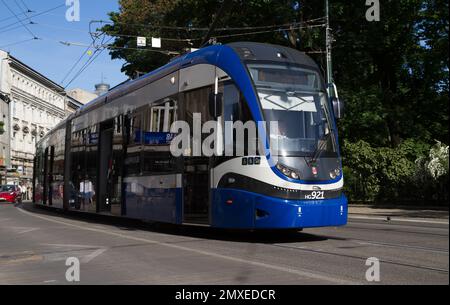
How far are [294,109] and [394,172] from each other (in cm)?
1826

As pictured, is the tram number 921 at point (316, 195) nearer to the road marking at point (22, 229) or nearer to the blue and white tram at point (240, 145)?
the blue and white tram at point (240, 145)

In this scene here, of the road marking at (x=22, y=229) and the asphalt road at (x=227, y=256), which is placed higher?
the asphalt road at (x=227, y=256)

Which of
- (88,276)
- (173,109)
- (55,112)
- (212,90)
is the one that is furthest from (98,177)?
(55,112)

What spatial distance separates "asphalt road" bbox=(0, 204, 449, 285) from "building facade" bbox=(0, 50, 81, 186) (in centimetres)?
5637

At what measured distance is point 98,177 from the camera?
58.3 feet

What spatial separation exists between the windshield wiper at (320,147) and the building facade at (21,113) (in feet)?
196

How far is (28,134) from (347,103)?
183 ft

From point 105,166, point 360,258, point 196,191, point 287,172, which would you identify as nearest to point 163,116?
point 196,191

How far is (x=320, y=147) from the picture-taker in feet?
35.6

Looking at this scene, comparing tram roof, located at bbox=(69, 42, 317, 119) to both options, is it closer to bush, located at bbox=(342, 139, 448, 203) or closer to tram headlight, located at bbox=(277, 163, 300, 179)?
tram headlight, located at bbox=(277, 163, 300, 179)

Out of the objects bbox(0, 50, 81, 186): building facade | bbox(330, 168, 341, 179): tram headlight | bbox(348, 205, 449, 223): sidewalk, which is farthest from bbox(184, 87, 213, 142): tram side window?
bbox(0, 50, 81, 186): building facade

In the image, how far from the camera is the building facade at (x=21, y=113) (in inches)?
2631

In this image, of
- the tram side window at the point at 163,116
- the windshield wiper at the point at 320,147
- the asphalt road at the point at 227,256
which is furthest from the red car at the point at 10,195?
A: the windshield wiper at the point at 320,147
